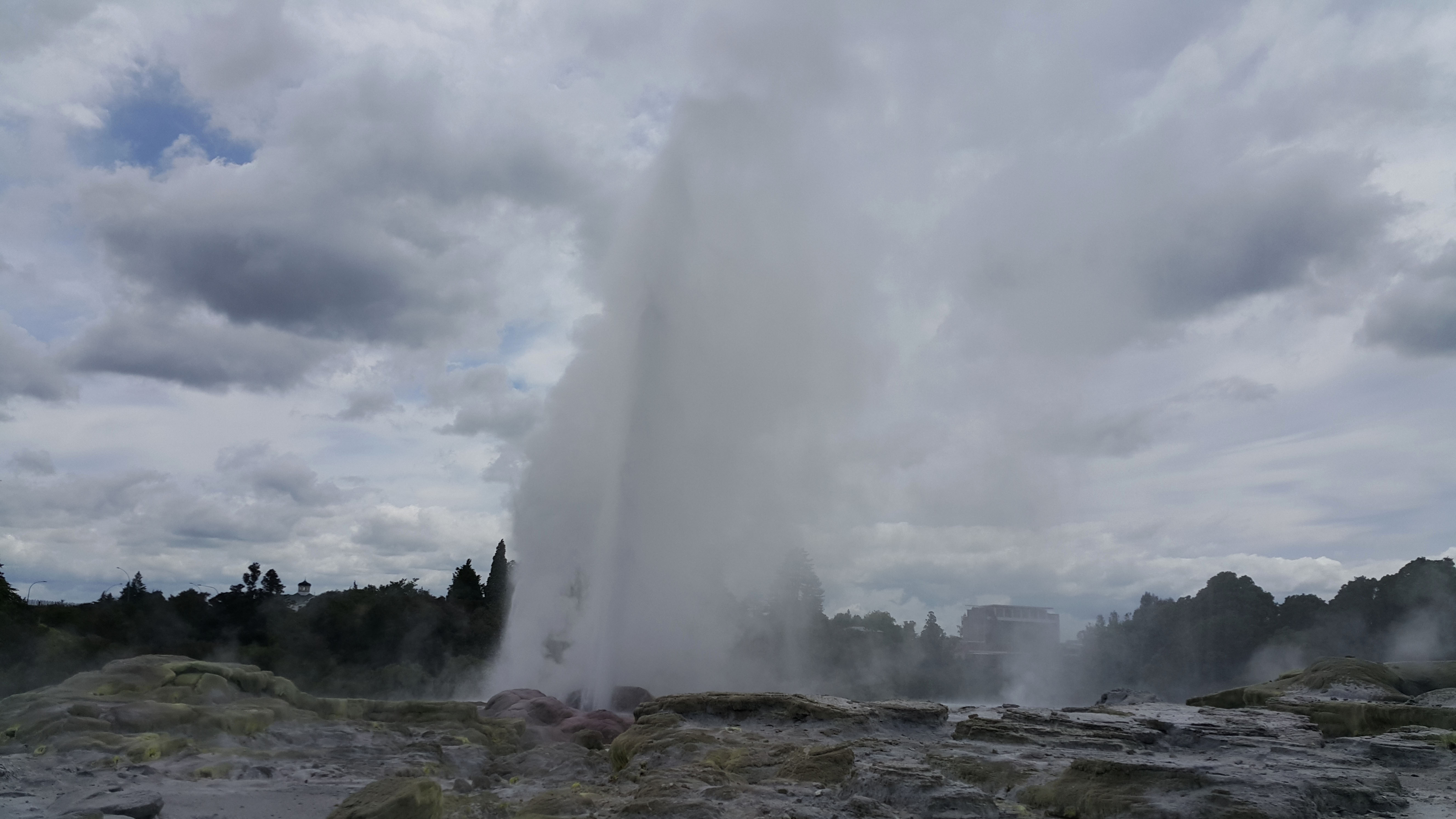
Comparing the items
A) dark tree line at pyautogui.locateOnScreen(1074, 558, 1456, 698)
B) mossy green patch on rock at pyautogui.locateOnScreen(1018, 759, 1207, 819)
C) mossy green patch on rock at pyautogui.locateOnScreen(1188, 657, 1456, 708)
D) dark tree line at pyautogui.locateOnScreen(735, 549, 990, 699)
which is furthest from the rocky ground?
dark tree line at pyautogui.locateOnScreen(1074, 558, 1456, 698)

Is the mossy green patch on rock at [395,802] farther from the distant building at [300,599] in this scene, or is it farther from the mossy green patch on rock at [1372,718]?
the distant building at [300,599]

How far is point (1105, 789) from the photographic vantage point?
8.41 m

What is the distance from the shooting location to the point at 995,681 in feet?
172

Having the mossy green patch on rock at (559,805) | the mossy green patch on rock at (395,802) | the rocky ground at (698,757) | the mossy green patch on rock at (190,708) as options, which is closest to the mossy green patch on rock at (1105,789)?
the rocky ground at (698,757)

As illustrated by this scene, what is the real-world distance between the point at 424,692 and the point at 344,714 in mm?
22850

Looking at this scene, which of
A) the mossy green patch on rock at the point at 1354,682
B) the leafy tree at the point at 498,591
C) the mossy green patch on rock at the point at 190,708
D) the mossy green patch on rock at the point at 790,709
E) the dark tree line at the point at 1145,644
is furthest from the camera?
the leafy tree at the point at 498,591

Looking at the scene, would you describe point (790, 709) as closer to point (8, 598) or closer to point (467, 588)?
point (8, 598)

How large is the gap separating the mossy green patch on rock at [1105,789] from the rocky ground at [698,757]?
2 cm

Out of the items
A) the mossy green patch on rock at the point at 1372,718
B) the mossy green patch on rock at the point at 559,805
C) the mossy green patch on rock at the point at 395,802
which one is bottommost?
the mossy green patch on rock at the point at 559,805

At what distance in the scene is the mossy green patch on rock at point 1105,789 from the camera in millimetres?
8070

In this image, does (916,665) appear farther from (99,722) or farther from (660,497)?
(99,722)

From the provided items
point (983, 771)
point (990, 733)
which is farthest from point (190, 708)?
point (990, 733)

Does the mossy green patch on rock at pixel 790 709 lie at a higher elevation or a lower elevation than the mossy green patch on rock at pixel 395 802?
higher

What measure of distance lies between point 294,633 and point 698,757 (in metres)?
38.6
